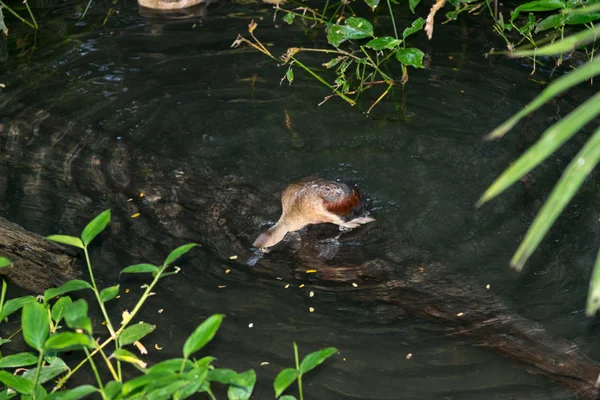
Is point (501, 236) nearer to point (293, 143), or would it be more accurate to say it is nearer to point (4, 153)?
point (293, 143)

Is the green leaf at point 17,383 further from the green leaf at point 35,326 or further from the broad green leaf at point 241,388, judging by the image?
the broad green leaf at point 241,388

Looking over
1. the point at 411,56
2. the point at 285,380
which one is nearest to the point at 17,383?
the point at 285,380

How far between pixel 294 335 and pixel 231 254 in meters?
0.79

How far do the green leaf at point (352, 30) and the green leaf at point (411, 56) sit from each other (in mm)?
279

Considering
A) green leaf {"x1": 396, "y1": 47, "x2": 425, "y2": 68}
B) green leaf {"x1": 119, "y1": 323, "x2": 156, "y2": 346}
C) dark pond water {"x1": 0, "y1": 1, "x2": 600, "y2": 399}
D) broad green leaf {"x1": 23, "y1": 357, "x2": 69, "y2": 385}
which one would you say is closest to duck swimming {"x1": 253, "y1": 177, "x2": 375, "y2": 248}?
dark pond water {"x1": 0, "y1": 1, "x2": 600, "y2": 399}

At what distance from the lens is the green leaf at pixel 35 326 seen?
2.39 metres

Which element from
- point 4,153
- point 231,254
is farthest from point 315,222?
point 4,153

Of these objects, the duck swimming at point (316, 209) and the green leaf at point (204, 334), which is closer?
the green leaf at point (204, 334)

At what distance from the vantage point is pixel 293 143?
5145 millimetres

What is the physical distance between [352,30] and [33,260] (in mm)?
2756

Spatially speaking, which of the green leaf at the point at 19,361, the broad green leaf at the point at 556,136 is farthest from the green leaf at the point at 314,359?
the broad green leaf at the point at 556,136

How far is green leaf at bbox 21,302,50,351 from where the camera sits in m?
2.39

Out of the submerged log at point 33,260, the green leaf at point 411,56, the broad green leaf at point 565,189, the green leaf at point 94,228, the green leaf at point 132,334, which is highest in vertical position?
the broad green leaf at point 565,189

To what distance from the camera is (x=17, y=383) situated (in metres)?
2.43
